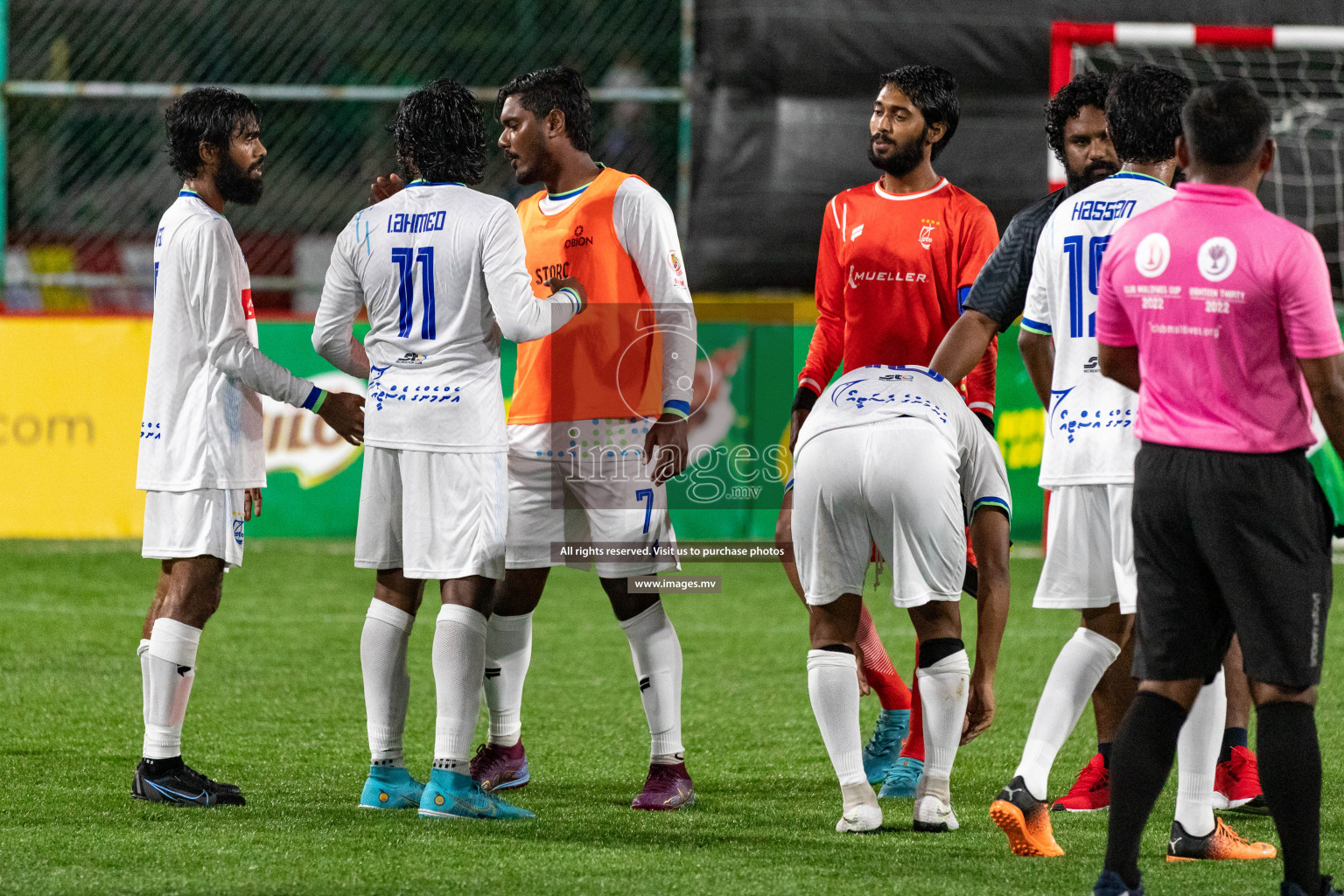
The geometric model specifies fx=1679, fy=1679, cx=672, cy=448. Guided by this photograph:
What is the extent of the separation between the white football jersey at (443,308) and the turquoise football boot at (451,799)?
33.5 inches

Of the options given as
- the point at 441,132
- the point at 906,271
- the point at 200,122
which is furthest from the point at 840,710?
the point at 200,122

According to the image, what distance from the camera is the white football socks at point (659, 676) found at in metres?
4.68

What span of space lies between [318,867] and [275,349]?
23.1 ft

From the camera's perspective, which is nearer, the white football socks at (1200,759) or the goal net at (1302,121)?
the white football socks at (1200,759)

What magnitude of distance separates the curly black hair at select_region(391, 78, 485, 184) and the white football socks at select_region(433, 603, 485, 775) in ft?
3.78

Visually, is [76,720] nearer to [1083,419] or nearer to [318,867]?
[318,867]

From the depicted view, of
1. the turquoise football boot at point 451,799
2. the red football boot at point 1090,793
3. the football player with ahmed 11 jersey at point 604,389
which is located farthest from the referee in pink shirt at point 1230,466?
the turquoise football boot at point 451,799

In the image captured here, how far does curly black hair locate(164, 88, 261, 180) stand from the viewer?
4684mm

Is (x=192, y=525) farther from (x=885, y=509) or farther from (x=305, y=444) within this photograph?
(x=305, y=444)

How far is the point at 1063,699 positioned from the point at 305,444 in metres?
7.15

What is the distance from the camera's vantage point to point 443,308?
4352 mm

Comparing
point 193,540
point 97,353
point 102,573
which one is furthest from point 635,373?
point 97,353

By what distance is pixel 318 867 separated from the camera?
3809 mm

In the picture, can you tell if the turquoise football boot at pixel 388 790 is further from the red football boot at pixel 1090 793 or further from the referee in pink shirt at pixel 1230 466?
the referee in pink shirt at pixel 1230 466
